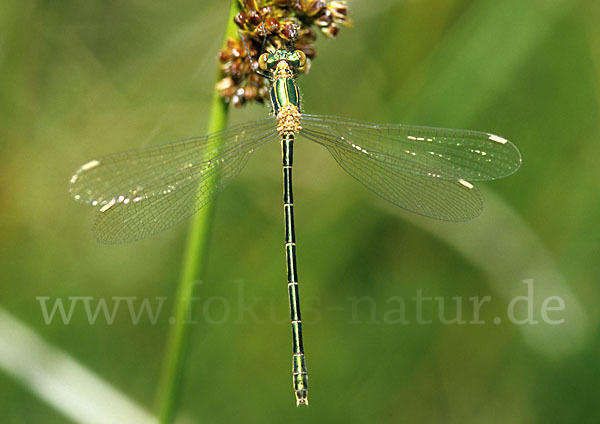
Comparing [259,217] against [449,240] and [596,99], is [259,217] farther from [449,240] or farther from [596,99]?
[596,99]

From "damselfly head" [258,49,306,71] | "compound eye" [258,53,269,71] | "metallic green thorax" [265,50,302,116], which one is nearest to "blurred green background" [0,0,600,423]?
"metallic green thorax" [265,50,302,116]

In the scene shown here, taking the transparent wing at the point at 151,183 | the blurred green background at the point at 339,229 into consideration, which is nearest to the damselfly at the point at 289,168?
the transparent wing at the point at 151,183

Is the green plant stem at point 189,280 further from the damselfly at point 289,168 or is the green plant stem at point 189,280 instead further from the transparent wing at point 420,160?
the transparent wing at point 420,160

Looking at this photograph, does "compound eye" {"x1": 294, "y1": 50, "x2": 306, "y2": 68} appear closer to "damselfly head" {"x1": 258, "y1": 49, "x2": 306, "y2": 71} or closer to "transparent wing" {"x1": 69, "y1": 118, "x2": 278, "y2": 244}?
"damselfly head" {"x1": 258, "y1": 49, "x2": 306, "y2": 71}

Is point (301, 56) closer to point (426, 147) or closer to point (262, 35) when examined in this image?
point (262, 35)

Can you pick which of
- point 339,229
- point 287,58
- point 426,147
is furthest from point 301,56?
point 339,229
